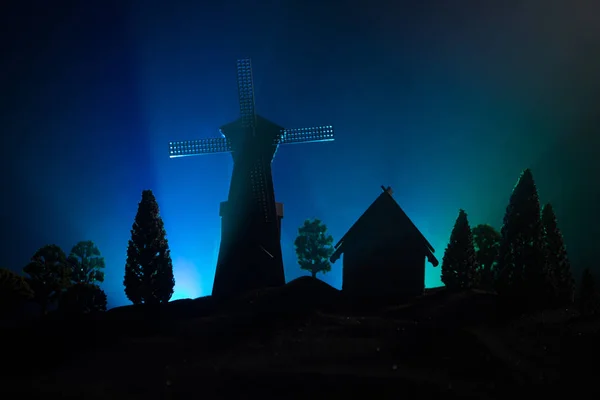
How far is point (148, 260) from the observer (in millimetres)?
25594

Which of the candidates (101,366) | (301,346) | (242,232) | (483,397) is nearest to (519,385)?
(483,397)

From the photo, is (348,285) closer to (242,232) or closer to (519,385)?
(242,232)

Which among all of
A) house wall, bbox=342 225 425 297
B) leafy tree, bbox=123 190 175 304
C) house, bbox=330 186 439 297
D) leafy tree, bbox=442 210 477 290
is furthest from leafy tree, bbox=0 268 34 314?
leafy tree, bbox=442 210 477 290

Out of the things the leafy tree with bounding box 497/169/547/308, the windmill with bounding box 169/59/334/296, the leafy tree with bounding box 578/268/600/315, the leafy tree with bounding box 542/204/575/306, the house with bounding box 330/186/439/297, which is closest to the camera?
the leafy tree with bounding box 578/268/600/315

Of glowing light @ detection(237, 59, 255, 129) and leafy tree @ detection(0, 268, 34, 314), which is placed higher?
glowing light @ detection(237, 59, 255, 129)

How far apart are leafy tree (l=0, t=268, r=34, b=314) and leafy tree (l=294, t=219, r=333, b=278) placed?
67.8ft

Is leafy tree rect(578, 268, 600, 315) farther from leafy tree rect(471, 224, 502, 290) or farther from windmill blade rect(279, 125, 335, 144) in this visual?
windmill blade rect(279, 125, 335, 144)

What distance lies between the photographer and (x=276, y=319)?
17734mm

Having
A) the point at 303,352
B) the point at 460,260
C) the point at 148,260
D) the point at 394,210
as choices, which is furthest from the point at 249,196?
the point at 303,352

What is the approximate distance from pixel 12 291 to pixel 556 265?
31.1m

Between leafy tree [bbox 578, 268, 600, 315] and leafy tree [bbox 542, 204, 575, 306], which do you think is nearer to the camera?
leafy tree [bbox 578, 268, 600, 315]

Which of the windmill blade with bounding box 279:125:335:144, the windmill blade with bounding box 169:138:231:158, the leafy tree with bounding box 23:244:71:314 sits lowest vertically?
the leafy tree with bounding box 23:244:71:314

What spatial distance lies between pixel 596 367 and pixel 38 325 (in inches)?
800

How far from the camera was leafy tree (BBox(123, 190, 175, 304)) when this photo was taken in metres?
25.1
